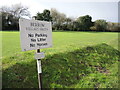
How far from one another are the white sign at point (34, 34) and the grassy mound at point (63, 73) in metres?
1.47

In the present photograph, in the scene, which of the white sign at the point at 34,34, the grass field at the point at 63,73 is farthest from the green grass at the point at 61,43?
the white sign at the point at 34,34

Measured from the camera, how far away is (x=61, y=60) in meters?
5.71

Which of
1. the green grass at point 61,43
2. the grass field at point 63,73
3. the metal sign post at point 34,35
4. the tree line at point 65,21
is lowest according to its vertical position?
the grass field at point 63,73

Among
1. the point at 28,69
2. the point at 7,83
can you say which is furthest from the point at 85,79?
the point at 7,83

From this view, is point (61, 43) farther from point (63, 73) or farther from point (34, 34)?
point (34, 34)

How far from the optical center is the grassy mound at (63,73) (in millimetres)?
4044

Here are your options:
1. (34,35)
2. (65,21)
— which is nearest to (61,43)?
(34,35)

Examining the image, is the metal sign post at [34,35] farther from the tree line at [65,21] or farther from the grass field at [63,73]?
the tree line at [65,21]

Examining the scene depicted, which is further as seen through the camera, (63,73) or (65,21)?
(65,21)

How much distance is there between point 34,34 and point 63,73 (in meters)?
A: 2.25

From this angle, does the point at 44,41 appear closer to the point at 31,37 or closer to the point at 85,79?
the point at 31,37

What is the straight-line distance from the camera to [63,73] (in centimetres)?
471

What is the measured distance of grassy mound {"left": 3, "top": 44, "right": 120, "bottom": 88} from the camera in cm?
404

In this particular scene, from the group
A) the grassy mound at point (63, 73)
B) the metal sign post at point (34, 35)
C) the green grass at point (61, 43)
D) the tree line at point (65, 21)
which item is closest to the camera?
the metal sign post at point (34, 35)
